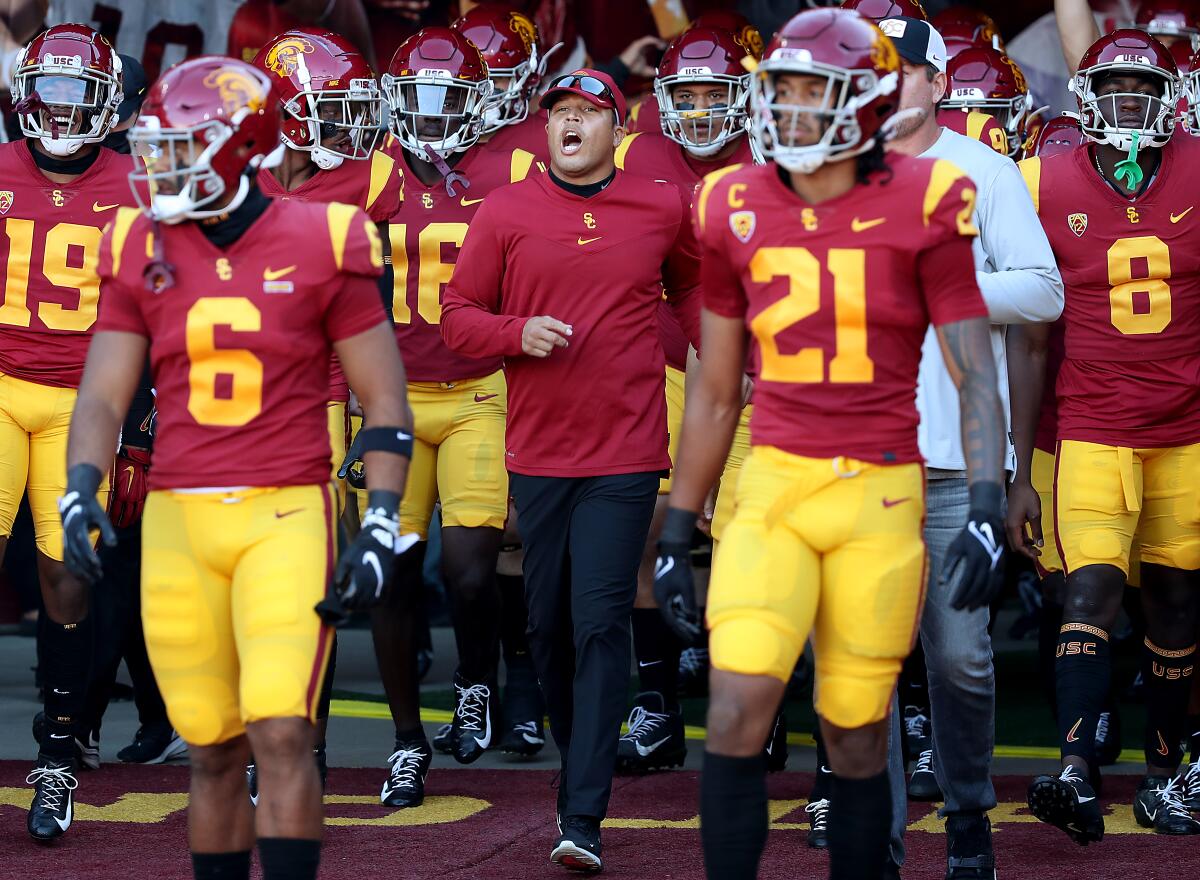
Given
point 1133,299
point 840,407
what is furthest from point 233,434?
point 1133,299

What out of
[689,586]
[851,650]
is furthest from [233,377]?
[851,650]

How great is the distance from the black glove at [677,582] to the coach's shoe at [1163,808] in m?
1.98

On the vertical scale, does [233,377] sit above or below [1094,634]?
above

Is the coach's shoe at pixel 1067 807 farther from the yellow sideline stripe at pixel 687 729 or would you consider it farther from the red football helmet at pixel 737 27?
the red football helmet at pixel 737 27

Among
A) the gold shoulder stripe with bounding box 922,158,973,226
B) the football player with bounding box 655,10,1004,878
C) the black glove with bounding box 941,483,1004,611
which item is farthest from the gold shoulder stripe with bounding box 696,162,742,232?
the black glove with bounding box 941,483,1004,611

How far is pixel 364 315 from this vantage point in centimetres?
398

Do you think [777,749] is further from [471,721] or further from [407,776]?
[407,776]

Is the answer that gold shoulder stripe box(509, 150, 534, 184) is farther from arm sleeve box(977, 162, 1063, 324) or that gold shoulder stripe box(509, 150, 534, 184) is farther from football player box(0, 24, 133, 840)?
arm sleeve box(977, 162, 1063, 324)

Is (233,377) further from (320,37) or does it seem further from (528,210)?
(320,37)

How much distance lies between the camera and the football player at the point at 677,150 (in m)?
6.41

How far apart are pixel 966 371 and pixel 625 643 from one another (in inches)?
61.8

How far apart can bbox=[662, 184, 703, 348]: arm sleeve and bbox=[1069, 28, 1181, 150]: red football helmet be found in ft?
3.81

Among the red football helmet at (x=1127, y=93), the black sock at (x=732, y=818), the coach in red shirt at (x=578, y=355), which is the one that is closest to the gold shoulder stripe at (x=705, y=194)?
the black sock at (x=732, y=818)

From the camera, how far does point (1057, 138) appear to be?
6.77 metres
